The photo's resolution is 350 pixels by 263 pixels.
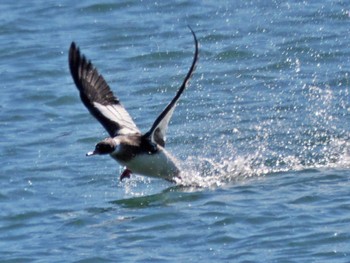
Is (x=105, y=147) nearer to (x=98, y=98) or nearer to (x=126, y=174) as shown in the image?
(x=126, y=174)

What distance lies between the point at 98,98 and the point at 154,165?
1.18 metres

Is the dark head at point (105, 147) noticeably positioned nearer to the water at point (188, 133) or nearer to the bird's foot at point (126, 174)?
the bird's foot at point (126, 174)

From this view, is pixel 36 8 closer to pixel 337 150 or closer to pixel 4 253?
pixel 337 150

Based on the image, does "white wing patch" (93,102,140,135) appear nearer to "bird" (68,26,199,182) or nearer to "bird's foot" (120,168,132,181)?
"bird" (68,26,199,182)

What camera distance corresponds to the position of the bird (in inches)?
472

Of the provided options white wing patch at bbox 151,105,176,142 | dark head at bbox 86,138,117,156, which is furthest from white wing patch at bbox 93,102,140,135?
dark head at bbox 86,138,117,156

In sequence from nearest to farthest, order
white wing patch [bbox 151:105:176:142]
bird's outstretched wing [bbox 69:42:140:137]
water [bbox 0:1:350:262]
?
1. water [bbox 0:1:350:262]
2. white wing patch [bbox 151:105:176:142]
3. bird's outstretched wing [bbox 69:42:140:137]

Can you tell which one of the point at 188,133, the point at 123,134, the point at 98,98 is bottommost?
the point at 188,133

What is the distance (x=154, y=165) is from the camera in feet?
40.0


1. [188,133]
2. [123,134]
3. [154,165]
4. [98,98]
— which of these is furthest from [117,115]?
[188,133]

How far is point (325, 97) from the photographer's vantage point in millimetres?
15258

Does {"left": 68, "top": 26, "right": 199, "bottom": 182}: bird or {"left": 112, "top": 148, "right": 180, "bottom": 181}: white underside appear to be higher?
{"left": 68, "top": 26, "right": 199, "bottom": 182}: bird

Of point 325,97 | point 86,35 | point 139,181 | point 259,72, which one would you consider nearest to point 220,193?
point 139,181

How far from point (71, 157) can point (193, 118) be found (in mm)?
1675
